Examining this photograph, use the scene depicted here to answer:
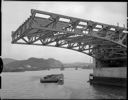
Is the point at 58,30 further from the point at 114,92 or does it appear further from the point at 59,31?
the point at 114,92

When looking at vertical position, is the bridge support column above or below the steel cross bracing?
below

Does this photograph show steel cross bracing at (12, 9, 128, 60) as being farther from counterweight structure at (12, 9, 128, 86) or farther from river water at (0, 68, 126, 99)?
river water at (0, 68, 126, 99)

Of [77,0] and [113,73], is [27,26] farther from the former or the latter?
[113,73]

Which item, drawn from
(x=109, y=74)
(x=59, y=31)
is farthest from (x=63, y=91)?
(x=59, y=31)

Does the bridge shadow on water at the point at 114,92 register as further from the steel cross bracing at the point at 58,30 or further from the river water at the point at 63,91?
the steel cross bracing at the point at 58,30

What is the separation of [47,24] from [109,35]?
456 inches

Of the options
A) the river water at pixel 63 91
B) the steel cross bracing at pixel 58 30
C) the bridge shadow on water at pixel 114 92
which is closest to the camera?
the steel cross bracing at pixel 58 30

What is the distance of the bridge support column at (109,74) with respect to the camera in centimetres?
3494

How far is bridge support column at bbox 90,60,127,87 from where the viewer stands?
34938 mm

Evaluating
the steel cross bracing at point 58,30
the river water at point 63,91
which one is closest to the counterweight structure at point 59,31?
the steel cross bracing at point 58,30

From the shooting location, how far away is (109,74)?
124 ft

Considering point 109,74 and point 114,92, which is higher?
point 109,74

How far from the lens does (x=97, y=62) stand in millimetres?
42188

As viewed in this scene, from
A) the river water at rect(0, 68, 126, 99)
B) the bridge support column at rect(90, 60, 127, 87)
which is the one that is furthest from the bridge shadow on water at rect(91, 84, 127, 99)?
the bridge support column at rect(90, 60, 127, 87)
